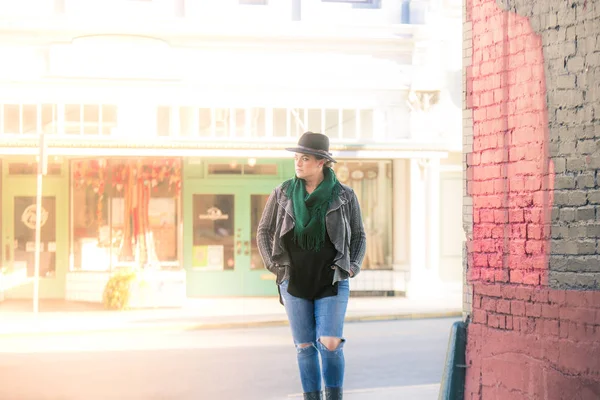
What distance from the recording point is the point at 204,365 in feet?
36.7

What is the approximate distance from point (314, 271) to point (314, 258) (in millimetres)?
81

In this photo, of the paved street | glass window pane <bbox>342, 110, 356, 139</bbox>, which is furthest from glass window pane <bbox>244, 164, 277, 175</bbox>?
the paved street

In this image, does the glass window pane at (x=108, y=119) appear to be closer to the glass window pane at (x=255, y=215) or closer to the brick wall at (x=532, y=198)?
the glass window pane at (x=255, y=215)

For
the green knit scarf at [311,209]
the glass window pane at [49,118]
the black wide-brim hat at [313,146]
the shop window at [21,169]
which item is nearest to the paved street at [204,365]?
the green knit scarf at [311,209]

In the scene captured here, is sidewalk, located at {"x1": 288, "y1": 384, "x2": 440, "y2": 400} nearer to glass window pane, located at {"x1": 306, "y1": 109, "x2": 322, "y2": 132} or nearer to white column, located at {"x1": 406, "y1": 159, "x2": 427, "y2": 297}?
glass window pane, located at {"x1": 306, "y1": 109, "x2": 322, "y2": 132}

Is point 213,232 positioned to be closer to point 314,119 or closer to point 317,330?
point 314,119

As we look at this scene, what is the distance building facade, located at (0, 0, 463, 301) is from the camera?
63.5 feet

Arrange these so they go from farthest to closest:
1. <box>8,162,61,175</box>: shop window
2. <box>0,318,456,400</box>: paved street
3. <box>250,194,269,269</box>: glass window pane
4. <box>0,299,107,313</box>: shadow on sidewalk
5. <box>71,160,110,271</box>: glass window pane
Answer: <box>250,194,269,269</box>: glass window pane
<box>8,162,61,175</box>: shop window
<box>71,160,110,271</box>: glass window pane
<box>0,299,107,313</box>: shadow on sidewalk
<box>0,318,456,400</box>: paved street

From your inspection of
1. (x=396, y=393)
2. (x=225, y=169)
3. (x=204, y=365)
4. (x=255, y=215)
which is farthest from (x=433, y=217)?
(x=396, y=393)

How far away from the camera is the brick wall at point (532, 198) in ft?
17.5

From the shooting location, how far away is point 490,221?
607cm

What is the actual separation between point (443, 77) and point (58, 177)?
813 centimetres

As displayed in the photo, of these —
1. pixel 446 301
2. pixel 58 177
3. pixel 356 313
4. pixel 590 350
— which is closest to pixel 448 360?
pixel 590 350

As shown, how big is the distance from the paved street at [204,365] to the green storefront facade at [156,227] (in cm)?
506
